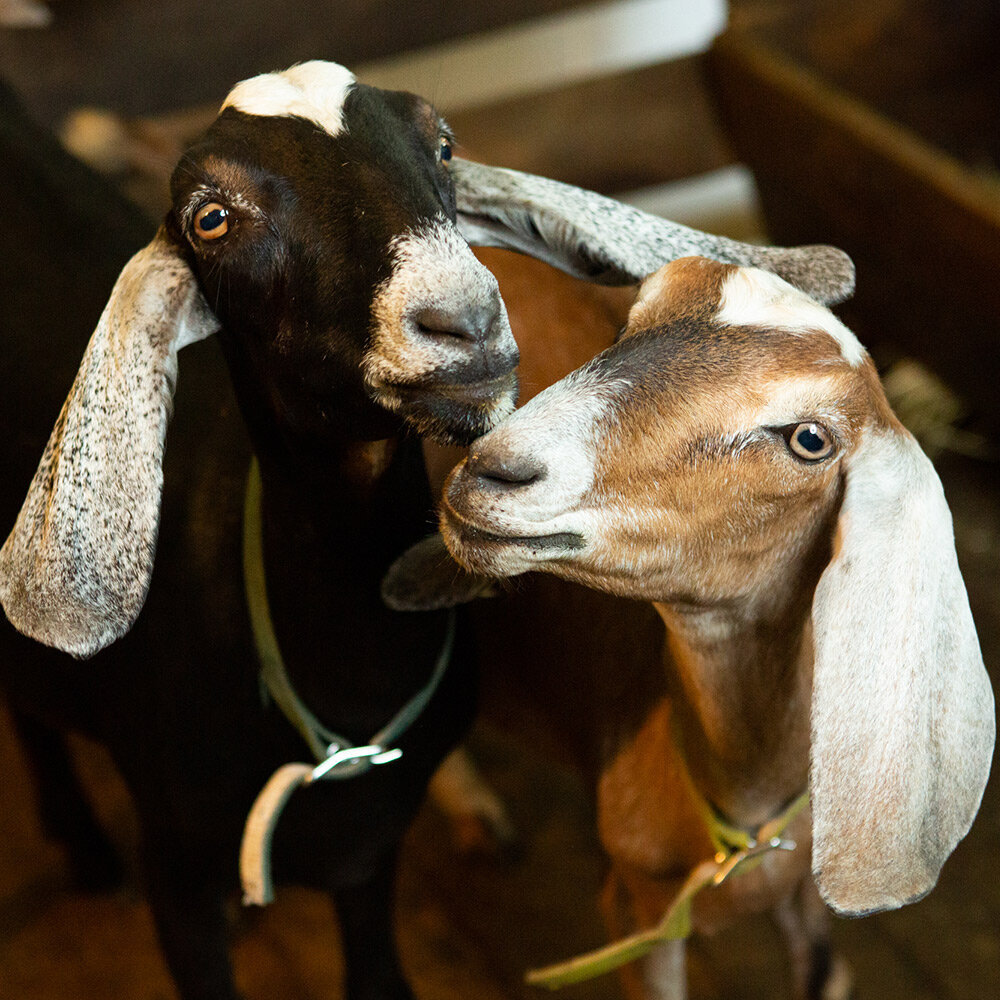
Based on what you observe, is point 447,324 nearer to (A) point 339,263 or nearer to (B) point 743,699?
(A) point 339,263

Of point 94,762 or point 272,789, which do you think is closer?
point 272,789

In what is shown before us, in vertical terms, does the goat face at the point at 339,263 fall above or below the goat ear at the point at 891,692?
above

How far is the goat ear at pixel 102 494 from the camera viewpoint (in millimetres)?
1403

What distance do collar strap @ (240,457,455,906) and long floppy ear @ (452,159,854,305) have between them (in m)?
0.53

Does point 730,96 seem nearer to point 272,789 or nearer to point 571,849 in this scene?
point 571,849

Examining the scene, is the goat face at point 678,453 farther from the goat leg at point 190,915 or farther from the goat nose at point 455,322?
the goat leg at point 190,915

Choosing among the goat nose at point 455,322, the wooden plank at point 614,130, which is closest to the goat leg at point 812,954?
the goat nose at point 455,322

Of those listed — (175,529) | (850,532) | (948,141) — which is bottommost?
(948,141)

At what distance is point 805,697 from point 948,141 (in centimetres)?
322

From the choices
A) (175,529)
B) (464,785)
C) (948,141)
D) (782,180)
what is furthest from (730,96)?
(175,529)

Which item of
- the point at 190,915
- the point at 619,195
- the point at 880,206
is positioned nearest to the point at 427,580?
the point at 190,915

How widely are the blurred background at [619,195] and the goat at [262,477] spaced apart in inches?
25.1

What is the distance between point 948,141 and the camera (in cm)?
413

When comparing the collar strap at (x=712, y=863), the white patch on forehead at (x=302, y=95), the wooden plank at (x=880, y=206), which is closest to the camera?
the white patch on forehead at (x=302, y=95)
